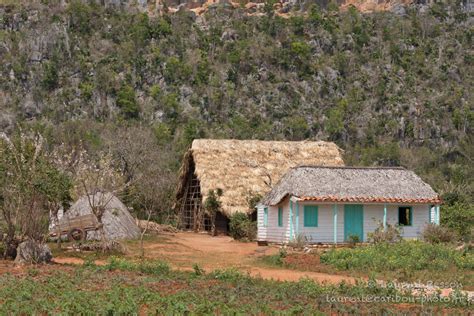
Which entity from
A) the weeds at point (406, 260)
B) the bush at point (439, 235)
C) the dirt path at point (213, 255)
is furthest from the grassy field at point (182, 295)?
the bush at point (439, 235)

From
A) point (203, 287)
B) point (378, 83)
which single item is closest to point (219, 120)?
point (378, 83)

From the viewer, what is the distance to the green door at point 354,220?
2891 cm

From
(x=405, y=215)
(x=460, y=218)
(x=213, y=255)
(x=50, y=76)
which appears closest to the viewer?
(x=213, y=255)

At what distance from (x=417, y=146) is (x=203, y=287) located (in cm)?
6037

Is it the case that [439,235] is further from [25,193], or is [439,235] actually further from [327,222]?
[25,193]

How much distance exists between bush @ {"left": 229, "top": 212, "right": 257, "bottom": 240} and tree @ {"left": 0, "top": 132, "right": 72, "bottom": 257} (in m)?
11.3

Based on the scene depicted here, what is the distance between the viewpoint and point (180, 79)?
7631 cm

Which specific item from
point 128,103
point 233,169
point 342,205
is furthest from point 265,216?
point 128,103

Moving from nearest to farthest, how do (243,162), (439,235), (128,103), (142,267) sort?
(142,267) < (439,235) < (243,162) < (128,103)

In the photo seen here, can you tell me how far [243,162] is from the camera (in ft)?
122

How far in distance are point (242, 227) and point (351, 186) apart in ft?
17.6

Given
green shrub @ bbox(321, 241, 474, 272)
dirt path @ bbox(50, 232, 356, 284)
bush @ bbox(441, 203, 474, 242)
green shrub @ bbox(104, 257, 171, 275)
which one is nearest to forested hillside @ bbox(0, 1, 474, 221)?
bush @ bbox(441, 203, 474, 242)

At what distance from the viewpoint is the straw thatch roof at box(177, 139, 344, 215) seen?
1379 inches

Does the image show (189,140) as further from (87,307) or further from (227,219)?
(87,307)
